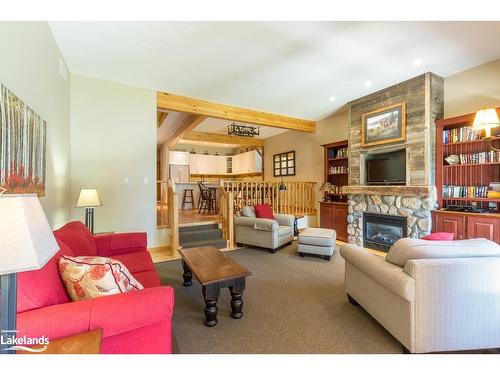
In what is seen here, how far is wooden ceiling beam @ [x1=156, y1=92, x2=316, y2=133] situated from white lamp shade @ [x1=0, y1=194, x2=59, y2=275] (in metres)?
3.75

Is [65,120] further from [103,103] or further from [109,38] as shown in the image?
[109,38]

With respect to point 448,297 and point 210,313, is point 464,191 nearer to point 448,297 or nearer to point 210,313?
point 448,297

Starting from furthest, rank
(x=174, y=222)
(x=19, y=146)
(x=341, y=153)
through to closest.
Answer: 1. (x=341, y=153)
2. (x=174, y=222)
3. (x=19, y=146)

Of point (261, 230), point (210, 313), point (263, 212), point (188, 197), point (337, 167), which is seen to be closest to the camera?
point (210, 313)

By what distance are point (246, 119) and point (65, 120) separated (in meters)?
3.11

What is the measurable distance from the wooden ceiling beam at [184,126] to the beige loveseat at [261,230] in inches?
85.2

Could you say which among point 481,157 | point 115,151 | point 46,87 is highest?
point 46,87

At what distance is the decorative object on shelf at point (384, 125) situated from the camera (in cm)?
385

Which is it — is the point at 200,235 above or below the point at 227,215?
below

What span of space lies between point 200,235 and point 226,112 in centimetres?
253

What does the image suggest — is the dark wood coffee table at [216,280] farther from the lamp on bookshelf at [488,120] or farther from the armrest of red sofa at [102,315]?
the lamp on bookshelf at [488,120]

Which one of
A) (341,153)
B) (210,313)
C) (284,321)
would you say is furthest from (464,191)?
(210,313)

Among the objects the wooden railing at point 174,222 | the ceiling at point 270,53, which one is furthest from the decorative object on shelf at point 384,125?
the wooden railing at point 174,222

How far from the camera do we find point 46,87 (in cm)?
239
